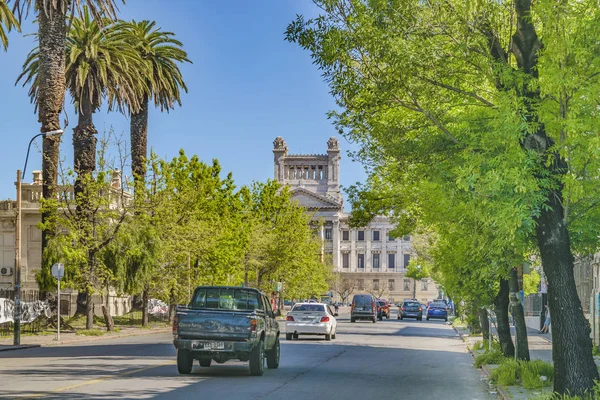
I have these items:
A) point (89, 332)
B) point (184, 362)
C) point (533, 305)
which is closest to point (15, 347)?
point (89, 332)

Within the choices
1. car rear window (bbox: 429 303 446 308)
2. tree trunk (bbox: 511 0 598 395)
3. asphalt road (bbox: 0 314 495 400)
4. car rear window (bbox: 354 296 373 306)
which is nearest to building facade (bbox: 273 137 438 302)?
car rear window (bbox: 429 303 446 308)

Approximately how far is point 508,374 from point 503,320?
6506 mm

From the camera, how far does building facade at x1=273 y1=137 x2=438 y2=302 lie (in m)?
176

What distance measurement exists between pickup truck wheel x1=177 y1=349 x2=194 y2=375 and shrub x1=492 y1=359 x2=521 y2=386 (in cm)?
622

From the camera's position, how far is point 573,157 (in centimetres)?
1352

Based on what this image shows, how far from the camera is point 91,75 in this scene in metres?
46.1

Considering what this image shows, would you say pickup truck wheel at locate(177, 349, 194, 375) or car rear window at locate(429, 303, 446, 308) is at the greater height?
pickup truck wheel at locate(177, 349, 194, 375)

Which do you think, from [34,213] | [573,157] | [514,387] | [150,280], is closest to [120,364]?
[514,387]

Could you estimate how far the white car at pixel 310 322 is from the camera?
38469mm

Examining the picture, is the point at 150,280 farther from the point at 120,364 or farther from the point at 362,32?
the point at 362,32

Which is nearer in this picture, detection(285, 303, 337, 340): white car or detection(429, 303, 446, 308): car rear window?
detection(285, 303, 337, 340): white car

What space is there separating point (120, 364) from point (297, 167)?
520ft

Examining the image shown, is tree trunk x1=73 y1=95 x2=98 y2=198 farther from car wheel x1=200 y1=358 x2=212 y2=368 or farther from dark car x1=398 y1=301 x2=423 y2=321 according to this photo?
dark car x1=398 y1=301 x2=423 y2=321

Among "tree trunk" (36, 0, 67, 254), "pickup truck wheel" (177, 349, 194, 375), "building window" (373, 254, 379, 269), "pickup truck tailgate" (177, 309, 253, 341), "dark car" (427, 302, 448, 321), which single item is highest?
"tree trunk" (36, 0, 67, 254)
